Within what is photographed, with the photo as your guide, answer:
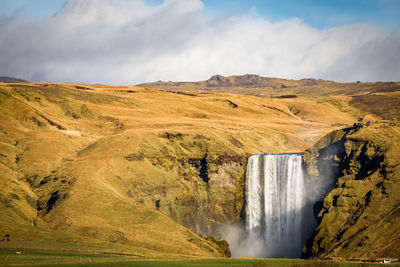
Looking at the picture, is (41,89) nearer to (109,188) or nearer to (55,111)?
(55,111)

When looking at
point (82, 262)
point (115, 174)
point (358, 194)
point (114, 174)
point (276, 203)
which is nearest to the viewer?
point (82, 262)

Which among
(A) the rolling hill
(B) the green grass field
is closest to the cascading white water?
(A) the rolling hill

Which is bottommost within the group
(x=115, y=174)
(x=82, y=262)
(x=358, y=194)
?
(x=82, y=262)

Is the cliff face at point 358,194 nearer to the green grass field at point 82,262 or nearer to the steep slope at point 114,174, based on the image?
the green grass field at point 82,262

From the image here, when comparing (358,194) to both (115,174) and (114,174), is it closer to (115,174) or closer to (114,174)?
(115,174)

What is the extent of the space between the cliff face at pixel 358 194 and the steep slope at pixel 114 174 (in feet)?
69.9

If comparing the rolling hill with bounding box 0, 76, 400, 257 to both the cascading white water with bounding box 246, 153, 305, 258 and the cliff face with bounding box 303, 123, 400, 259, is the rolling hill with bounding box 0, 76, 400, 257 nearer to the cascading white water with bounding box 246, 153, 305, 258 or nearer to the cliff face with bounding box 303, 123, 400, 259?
the cascading white water with bounding box 246, 153, 305, 258

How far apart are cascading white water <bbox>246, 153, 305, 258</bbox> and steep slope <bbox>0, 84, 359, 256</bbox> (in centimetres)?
433

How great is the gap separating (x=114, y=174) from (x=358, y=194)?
4950cm

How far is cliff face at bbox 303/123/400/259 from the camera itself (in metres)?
76.7

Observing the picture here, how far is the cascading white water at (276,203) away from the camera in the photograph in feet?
336

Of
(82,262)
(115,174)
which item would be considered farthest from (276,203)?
(82,262)

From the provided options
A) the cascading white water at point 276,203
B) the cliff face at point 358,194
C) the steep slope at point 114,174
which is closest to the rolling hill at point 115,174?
the steep slope at point 114,174

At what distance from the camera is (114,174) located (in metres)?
105
